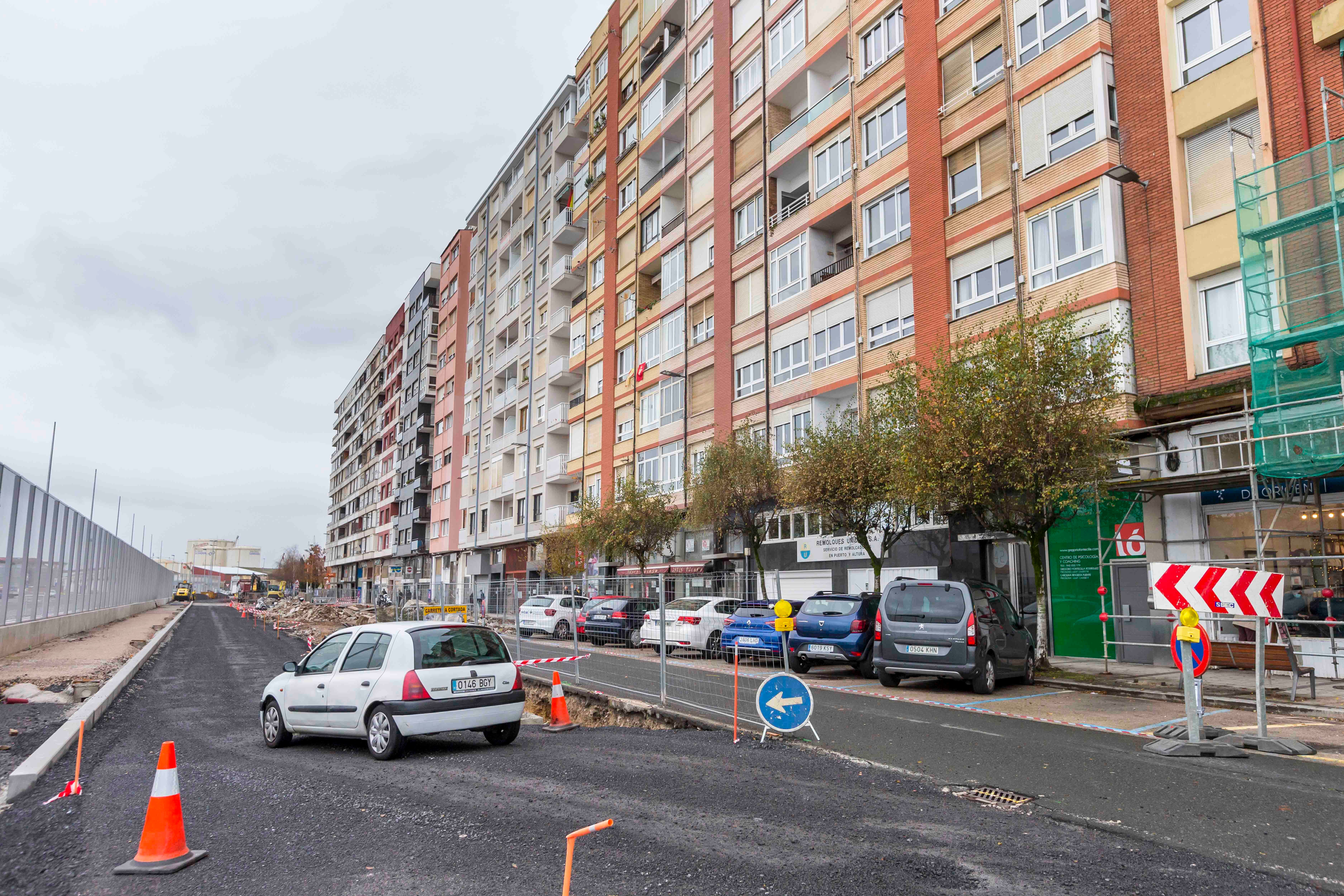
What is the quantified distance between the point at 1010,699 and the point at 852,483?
7831mm

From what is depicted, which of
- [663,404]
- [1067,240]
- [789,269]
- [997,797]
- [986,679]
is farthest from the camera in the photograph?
[663,404]

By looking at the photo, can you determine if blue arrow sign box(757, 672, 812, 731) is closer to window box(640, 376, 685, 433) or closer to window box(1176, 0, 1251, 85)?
window box(1176, 0, 1251, 85)

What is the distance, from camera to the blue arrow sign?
906 cm

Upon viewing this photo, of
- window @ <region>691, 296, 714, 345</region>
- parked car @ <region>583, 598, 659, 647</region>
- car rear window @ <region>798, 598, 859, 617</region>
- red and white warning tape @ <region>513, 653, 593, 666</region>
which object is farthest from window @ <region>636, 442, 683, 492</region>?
red and white warning tape @ <region>513, 653, 593, 666</region>

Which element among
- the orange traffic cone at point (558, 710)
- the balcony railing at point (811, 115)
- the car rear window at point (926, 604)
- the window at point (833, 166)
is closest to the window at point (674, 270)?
the balcony railing at point (811, 115)

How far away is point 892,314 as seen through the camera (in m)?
25.1

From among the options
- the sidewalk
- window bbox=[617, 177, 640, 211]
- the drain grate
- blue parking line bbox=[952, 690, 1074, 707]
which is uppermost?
window bbox=[617, 177, 640, 211]

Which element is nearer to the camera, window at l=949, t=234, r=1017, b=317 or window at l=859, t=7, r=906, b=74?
window at l=949, t=234, r=1017, b=317

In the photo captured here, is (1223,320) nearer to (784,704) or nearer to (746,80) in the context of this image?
(784,704)

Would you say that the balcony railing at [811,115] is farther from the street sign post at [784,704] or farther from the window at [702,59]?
the street sign post at [784,704]

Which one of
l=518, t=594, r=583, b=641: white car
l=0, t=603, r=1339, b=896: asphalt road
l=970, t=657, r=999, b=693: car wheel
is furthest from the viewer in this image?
l=518, t=594, r=583, b=641: white car

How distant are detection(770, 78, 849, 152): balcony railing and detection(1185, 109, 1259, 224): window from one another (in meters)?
12.3

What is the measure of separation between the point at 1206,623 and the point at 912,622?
6.29 m

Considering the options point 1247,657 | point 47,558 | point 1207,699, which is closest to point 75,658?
point 47,558
